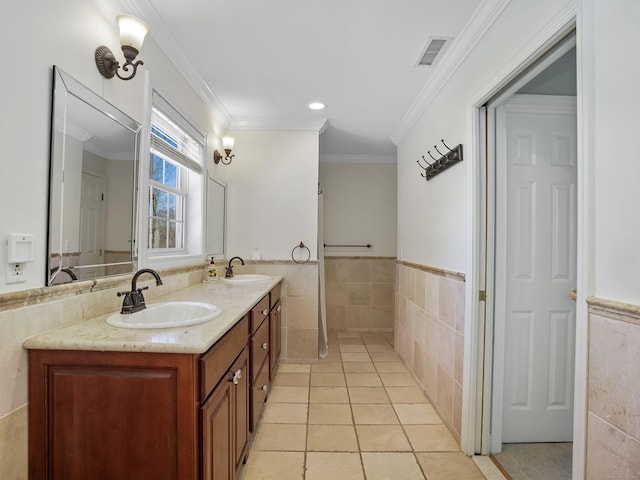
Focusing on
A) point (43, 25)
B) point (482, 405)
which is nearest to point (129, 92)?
point (43, 25)

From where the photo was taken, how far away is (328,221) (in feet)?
15.8

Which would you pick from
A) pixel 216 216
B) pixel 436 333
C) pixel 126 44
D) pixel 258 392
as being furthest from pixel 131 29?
pixel 436 333

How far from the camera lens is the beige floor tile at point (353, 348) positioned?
394cm

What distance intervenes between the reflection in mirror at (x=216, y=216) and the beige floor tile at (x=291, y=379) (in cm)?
127

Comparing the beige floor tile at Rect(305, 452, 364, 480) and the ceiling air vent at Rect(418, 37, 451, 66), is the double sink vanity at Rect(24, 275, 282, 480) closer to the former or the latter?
the beige floor tile at Rect(305, 452, 364, 480)

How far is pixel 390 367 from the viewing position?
343 centimetres

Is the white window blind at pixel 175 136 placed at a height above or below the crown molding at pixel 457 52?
below

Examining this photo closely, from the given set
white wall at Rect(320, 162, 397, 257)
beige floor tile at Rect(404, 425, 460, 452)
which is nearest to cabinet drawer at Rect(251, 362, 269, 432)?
beige floor tile at Rect(404, 425, 460, 452)

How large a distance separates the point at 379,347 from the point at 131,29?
370cm

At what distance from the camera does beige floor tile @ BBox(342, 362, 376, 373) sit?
3314mm

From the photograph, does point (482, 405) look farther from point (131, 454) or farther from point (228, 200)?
point (228, 200)

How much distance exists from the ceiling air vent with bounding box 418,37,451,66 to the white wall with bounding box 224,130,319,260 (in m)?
1.41

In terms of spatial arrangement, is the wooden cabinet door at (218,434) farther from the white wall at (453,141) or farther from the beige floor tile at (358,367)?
the beige floor tile at (358,367)

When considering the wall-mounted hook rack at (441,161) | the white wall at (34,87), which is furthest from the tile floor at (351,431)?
the wall-mounted hook rack at (441,161)
